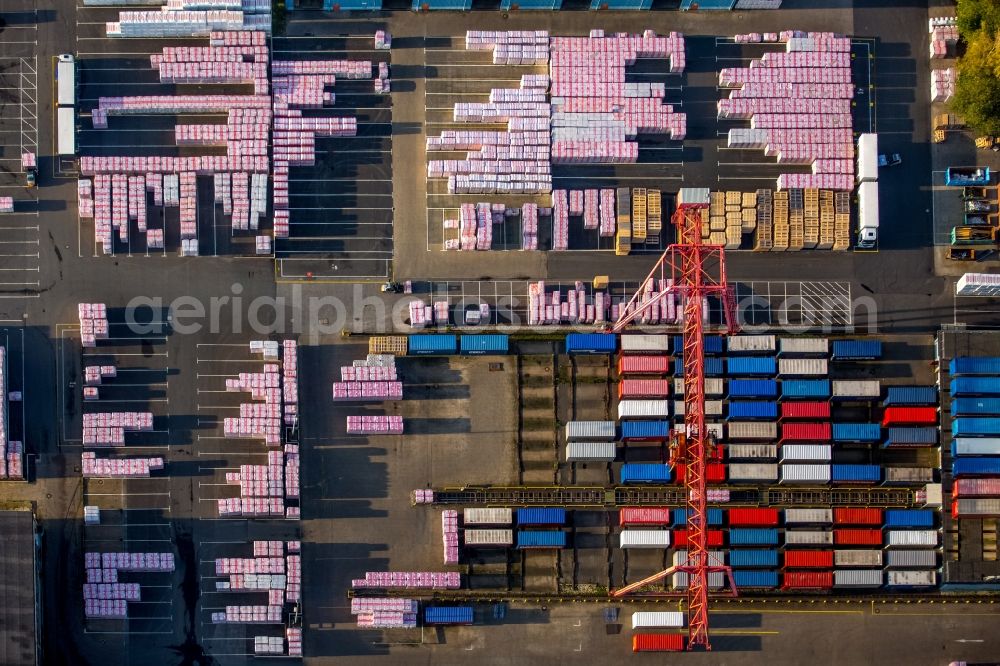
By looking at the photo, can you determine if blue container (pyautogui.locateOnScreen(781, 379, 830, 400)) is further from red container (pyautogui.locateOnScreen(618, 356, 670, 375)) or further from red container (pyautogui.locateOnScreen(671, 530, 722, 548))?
red container (pyautogui.locateOnScreen(671, 530, 722, 548))

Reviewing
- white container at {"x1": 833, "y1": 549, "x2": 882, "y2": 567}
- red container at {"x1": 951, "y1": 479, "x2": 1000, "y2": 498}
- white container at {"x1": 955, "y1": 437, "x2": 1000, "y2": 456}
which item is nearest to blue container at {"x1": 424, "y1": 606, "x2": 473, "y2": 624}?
white container at {"x1": 833, "y1": 549, "x2": 882, "y2": 567}

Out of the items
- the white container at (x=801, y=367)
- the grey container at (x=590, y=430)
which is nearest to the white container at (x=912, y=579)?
the white container at (x=801, y=367)

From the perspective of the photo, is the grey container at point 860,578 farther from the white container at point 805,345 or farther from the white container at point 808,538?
the white container at point 805,345

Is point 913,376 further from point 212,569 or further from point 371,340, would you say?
point 212,569

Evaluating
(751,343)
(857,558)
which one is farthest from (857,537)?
(751,343)

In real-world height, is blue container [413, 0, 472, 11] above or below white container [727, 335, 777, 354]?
above

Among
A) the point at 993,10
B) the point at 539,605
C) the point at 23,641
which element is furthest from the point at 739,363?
the point at 23,641
